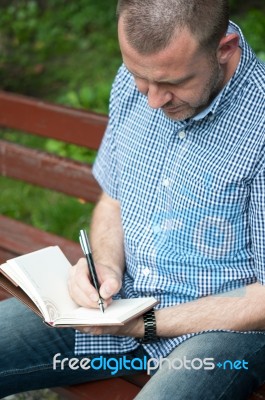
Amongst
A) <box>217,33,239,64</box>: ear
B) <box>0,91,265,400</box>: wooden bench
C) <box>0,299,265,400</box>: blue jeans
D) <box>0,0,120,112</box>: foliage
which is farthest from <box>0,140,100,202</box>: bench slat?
<box>0,0,120,112</box>: foliage

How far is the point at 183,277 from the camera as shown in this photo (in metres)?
3.19

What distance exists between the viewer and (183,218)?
3.16 metres

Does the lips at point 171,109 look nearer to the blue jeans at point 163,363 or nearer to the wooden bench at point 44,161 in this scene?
the blue jeans at point 163,363

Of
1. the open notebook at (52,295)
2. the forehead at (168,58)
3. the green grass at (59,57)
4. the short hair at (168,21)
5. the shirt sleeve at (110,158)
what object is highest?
the short hair at (168,21)

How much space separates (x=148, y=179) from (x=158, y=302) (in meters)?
0.46

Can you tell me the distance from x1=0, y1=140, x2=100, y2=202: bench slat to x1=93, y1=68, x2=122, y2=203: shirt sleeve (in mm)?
722

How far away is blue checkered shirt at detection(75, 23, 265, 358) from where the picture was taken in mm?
3006

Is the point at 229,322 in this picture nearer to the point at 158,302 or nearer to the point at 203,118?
the point at 158,302

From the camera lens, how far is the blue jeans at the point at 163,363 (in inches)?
113

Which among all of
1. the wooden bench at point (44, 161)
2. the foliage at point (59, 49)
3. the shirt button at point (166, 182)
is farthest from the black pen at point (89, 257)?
the foliage at point (59, 49)

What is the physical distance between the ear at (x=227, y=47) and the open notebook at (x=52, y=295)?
2.71 ft

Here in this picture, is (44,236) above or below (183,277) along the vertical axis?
below

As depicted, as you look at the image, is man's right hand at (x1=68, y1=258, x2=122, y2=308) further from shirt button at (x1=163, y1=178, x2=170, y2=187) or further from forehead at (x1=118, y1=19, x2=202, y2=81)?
forehead at (x1=118, y1=19, x2=202, y2=81)

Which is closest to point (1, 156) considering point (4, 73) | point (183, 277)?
point (183, 277)
